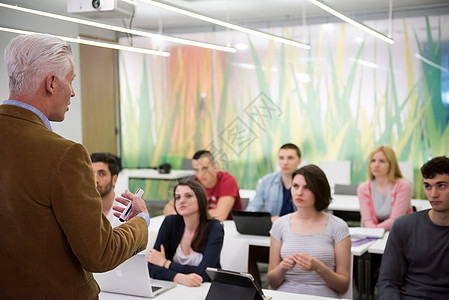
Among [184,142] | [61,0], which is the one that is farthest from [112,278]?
[184,142]

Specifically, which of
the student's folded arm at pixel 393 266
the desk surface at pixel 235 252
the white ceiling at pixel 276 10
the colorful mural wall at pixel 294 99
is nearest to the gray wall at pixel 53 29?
the white ceiling at pixel 276 10

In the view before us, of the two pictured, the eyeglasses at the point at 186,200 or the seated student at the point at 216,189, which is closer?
the eyeglasses at the point at 186,200

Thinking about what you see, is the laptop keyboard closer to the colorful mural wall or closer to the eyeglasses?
the eyeglasses

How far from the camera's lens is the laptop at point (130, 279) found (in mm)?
2592

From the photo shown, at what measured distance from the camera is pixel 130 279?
105 inches

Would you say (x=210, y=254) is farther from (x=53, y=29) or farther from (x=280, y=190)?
(x=53, y=29)

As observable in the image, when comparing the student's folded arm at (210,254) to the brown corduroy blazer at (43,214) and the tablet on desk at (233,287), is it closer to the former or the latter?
the tablet on desk at (233,287)

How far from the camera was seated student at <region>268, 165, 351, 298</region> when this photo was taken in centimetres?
306

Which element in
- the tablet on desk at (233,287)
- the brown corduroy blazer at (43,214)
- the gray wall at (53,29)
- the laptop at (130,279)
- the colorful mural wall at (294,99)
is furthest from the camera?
the colorful mural wall at (294,99)

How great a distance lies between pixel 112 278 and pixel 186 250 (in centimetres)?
77

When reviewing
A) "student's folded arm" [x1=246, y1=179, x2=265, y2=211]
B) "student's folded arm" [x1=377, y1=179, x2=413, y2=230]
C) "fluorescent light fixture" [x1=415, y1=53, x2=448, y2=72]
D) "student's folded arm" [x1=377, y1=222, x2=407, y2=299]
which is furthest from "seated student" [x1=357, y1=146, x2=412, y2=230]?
"fluorescent light fixture" [x1=415, y1=53, x2=448, y2=72]

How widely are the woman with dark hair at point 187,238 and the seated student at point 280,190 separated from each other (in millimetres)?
1615

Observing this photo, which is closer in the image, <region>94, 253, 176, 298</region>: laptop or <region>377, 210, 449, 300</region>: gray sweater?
<region>94, 253, 176, 298</region>: laptop

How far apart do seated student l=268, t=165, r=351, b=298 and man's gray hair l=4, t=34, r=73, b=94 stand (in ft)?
6.20
